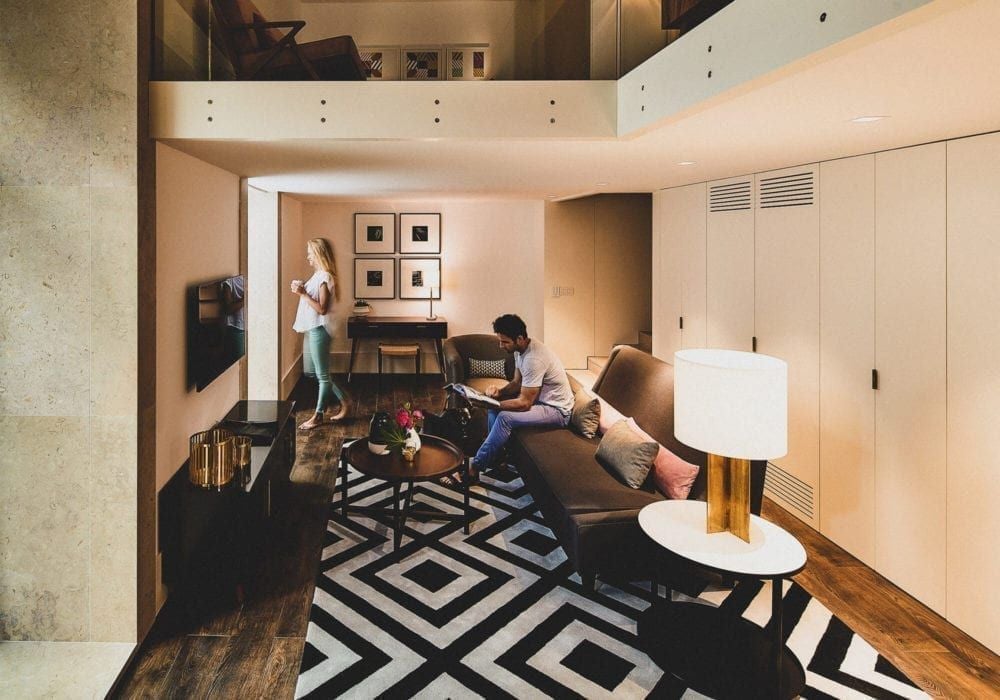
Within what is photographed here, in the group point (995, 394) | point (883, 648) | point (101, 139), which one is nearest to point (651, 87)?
point (995, 394)

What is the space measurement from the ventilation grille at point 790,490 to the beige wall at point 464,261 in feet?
14.1

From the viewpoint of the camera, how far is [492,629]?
2791 millimetres

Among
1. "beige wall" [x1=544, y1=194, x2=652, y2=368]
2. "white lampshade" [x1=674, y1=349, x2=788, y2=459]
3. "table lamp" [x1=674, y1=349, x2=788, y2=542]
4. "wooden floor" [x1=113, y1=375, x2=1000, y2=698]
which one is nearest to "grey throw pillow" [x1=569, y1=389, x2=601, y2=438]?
"wooden floor" [x1=113, y1=375, x2=1000, y2=698]

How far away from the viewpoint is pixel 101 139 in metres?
2.53

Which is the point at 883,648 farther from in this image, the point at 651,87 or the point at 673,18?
the point at 673,18

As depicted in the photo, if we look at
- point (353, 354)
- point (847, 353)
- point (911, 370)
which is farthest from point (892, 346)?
point (353, 354)

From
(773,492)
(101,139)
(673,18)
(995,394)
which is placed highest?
(673,18)

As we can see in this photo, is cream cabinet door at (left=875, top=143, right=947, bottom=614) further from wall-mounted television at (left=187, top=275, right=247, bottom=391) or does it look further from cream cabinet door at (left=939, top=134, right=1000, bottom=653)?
wall-mounted television at (left=187, top=275, right=247, bottom=391)

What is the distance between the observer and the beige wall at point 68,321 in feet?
8.23

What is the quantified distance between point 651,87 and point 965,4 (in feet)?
4.42

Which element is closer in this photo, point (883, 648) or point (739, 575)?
point (739, 575)

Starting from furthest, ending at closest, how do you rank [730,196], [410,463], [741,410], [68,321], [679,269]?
[679,269] < [730,196] < [410,463] < [68,321] < [741,410]

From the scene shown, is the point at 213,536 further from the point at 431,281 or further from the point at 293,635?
the point at 431,281

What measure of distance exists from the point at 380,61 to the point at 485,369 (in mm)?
2841
